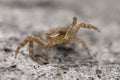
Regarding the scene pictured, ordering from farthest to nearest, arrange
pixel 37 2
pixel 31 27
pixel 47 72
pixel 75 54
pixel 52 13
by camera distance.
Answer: pixel 37 2
pixel 52 13
pixel 31 27
pixel 75 54
pixel 47 72

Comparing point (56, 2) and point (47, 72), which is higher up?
point (56, 2)

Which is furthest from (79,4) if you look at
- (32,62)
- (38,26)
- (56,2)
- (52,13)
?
(32,62)

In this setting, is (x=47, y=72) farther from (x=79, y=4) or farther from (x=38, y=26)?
(x=79, y=4)

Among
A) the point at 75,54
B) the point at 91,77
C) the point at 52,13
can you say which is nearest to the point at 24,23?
the point at 52,13

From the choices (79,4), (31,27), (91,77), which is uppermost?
(79,4)

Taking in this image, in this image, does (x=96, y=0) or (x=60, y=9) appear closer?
(x=60, y=9)

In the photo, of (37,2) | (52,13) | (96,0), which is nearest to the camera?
(52,13)

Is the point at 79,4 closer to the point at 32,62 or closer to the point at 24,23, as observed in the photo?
the point at 24,23
